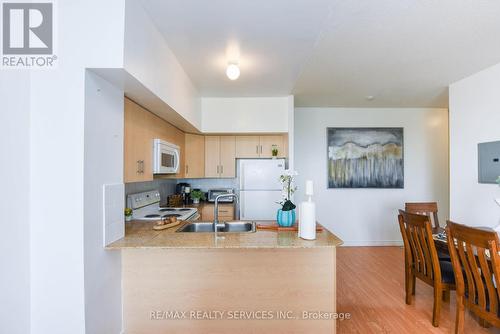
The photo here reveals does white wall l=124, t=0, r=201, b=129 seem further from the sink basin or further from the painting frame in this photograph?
the painting frame

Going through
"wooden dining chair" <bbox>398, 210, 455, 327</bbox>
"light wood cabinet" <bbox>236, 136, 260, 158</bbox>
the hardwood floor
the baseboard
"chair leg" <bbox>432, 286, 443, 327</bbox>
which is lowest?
the hardwood floor

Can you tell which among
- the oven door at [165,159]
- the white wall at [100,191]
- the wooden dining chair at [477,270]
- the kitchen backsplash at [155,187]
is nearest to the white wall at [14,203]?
the white wall at [100,191]

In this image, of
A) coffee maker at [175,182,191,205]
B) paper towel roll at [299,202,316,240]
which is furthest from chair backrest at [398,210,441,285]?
coffee maker at [175,182,191,205]

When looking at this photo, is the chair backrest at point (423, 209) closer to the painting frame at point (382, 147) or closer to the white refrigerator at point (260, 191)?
the painting frame at point (382, 147)

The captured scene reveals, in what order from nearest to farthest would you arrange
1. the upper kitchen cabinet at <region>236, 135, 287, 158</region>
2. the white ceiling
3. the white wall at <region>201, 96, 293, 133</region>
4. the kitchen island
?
the white ceiling → the kitchen island → the white wall at <region>201, 96, 293, 133</region> → the upper kitchen cabinet at <region>236, 135, 287, 158</region>

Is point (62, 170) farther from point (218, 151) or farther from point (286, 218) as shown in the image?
point (218, 151)

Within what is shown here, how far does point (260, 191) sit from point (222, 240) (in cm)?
213

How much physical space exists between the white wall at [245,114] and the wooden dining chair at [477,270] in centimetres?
248

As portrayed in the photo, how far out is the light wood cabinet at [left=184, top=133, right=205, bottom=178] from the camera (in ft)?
13.1

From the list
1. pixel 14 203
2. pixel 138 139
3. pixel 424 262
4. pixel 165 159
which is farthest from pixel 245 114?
pixel 14 203

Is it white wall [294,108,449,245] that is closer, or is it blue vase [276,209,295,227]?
blue vase [276,209,295,227]

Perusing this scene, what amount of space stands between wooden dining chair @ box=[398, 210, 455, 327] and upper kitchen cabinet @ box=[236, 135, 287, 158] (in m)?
2.05

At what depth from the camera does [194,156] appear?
402 cm

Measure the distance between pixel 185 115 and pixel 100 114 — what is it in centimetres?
140
